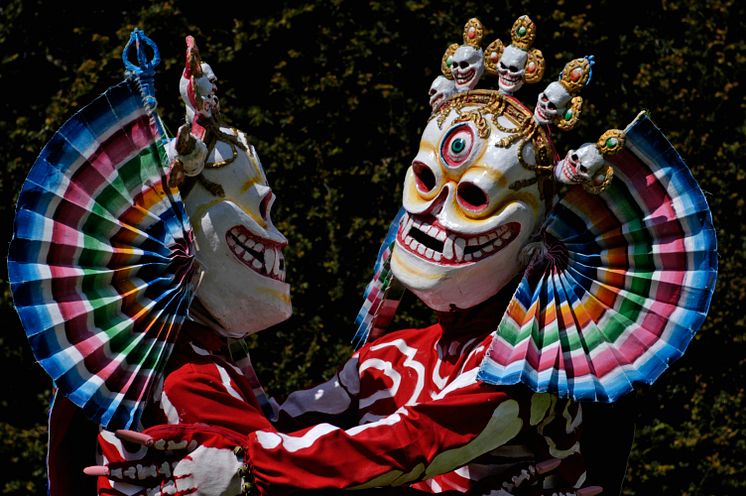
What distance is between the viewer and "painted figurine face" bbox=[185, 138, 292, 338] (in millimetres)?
4645

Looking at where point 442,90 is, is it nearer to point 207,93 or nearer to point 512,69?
point 512,69

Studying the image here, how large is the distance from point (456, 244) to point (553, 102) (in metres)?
0.51

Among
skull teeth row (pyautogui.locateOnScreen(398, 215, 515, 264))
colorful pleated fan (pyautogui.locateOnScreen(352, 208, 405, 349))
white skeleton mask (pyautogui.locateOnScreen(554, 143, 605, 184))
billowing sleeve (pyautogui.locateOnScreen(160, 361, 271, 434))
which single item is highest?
white skeleton mask (pyautogui.locateOnScreen(554, 143, 605, 184))

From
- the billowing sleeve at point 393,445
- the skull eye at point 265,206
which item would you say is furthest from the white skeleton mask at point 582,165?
the skull eye at point 265,206

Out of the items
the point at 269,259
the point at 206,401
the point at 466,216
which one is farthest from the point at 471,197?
the point at 206,401

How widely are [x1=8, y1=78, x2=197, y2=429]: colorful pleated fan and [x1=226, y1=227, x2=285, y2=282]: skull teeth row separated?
14cm

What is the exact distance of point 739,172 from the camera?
22.9 ft

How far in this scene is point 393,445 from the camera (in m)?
4.43

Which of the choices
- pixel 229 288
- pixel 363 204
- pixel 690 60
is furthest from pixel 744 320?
pixel 229 288

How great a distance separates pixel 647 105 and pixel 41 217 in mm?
3343

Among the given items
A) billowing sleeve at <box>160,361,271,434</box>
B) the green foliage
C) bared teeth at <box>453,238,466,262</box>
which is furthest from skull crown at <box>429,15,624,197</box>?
the green foliage

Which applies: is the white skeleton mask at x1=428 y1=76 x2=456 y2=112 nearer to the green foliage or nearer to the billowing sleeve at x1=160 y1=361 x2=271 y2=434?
the billowing sleeve at x1=160 y1=361 x2=271 y2=434

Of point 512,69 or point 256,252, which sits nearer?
point 256,252

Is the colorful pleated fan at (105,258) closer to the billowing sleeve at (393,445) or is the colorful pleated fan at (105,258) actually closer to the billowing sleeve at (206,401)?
the billowing sleeve at (206,401)
